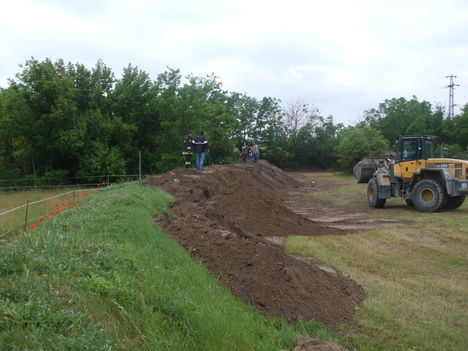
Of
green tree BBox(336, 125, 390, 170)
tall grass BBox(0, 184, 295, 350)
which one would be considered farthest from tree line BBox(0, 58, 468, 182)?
tall grass BBox(0, 184, 295, 350)

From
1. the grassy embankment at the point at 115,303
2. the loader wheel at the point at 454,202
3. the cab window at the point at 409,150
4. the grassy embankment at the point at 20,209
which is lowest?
the grassy embankment at the point at 20,209

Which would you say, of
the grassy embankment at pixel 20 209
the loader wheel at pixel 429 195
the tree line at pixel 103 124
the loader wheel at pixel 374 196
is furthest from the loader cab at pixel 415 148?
the tree line at pixel 103 124

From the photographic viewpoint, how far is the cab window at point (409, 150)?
15.4 metres

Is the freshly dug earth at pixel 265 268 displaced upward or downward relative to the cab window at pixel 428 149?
downward

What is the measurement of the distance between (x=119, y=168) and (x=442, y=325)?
3025cm

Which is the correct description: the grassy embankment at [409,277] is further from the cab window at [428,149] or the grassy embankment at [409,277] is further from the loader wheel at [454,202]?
the cab window at [428,149]

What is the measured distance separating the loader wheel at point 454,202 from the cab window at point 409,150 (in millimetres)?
1973

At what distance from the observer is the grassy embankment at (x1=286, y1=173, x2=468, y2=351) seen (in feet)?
16.8

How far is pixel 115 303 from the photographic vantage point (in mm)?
3740

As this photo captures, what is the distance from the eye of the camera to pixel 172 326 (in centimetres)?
389

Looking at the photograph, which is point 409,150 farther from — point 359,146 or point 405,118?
point 405,118

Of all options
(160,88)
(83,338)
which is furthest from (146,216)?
(160,88)

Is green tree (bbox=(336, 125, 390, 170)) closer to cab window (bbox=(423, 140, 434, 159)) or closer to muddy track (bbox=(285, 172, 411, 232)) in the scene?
muddy track (bbox=(285, 172, 411, 232))

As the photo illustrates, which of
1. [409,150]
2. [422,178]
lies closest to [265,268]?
[422,178]
